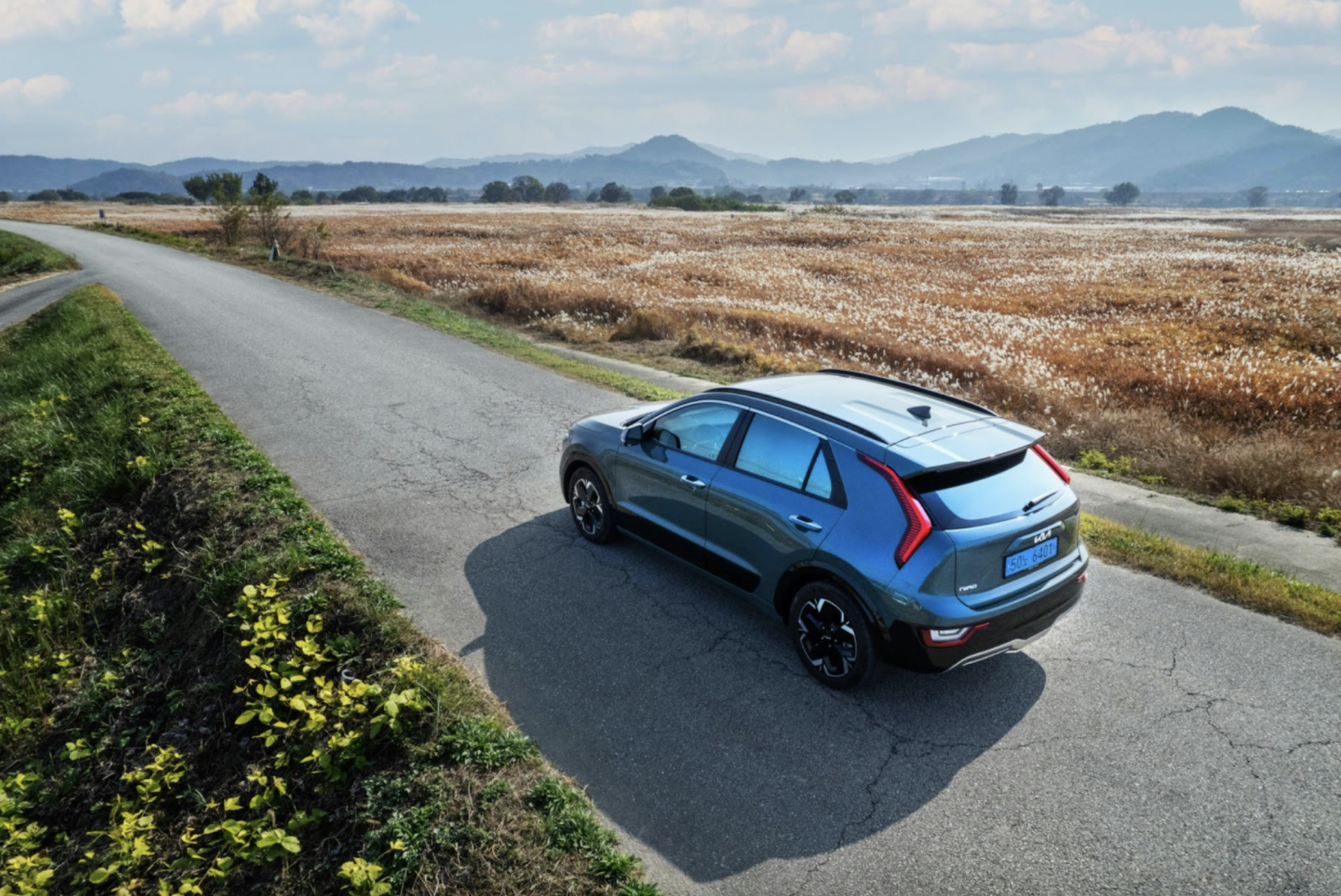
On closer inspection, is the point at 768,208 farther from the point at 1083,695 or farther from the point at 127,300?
the point at 1083,695

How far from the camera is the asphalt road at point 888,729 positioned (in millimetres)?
3779

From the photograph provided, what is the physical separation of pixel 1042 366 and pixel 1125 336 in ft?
16.6

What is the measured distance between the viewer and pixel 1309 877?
142 inches

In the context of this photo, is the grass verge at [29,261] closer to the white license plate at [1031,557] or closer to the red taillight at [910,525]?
the red taillight at [910,525]

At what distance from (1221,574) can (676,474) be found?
4.61m

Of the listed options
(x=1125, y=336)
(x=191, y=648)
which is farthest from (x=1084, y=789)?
(x=1125, y=336)

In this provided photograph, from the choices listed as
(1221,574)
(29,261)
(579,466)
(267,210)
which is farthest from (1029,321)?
(29,261)

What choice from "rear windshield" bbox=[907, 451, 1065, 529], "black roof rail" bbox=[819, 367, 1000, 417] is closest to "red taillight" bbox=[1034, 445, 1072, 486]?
"rear windshield" bbox=[907, 451, 1065, 529]

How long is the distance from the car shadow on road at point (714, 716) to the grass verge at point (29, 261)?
92.5 ft

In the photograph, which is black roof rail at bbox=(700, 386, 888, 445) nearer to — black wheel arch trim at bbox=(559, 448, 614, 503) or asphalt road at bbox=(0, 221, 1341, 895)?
black wheel arch trim at bbox=(559, 448, 614, 503)

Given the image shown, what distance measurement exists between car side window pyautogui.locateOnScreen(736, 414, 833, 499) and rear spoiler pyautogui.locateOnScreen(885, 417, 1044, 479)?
0.50m

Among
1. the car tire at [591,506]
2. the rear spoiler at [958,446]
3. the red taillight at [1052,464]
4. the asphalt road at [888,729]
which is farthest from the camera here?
the car tire at [591,506]

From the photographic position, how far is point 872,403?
17.9 feet

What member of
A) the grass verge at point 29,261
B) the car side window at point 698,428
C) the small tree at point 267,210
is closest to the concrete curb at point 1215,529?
the car side window at point 698,428
